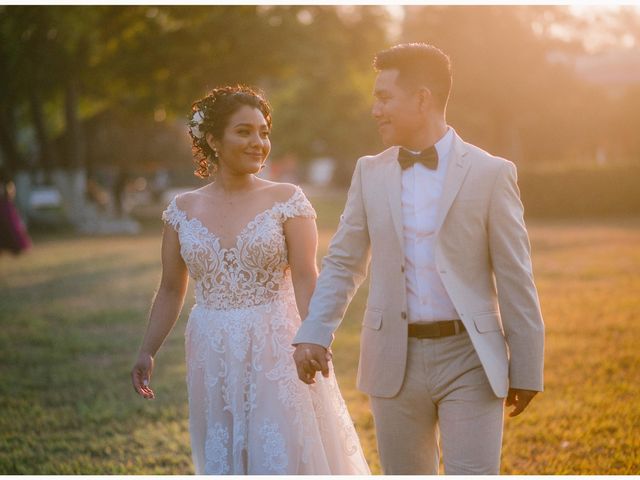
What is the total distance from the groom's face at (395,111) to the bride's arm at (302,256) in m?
0.71

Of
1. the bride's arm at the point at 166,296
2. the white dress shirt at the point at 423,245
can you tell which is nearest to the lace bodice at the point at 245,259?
the bride's arm at the point at 166,296

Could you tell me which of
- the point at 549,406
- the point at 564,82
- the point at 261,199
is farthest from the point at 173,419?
the point at 564,82

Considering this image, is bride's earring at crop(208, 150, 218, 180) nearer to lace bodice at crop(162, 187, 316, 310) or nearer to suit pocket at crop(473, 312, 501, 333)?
lace bodice at crop(162, 187, 316, 310)

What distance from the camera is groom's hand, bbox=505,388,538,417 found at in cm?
359

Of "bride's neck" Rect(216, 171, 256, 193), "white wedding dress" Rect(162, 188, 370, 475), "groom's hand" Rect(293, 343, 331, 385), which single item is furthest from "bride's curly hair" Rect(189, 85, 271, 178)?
"groom's hand" Rect(293, 343, 331, 385)

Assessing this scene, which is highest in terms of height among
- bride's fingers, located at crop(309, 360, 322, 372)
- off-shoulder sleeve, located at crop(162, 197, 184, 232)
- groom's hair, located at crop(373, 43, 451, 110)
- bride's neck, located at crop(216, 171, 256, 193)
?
groom's hair, located at crop(373, 43, 451, 110)

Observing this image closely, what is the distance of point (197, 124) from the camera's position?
4383 mm

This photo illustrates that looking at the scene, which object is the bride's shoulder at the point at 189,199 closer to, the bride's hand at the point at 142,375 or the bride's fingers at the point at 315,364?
the bride's hand at the point at 142,375

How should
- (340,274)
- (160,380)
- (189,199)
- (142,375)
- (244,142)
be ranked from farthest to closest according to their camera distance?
(160,380), (189,199), (142,375), (244,142), (340,274)

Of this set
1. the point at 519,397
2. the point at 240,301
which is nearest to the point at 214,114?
the point at 240,301

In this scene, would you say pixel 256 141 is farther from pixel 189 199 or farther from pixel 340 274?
pixel 340 274

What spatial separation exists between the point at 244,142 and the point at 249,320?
2.74ft

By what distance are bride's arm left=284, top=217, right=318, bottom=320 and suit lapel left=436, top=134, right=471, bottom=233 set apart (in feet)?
2.68

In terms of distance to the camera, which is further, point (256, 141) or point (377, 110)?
point (256, 141)
